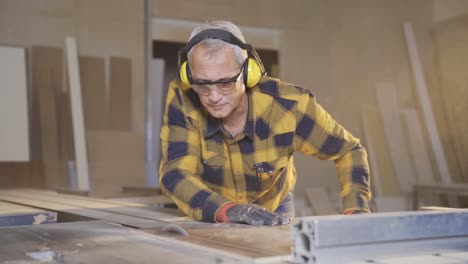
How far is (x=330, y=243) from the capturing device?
152 centimetres

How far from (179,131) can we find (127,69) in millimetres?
4188

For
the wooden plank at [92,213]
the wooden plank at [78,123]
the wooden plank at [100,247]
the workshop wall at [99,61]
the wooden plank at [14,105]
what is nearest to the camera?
the wooden plank at [100,247]

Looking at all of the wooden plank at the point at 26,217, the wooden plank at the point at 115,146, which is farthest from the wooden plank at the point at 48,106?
the wooden plank at the point at 26,217

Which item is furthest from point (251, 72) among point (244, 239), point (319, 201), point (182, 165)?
point (319, 201)

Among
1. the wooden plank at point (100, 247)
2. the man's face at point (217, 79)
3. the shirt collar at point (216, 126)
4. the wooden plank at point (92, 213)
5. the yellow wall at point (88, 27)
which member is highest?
the yellow wall at point (88, 27)

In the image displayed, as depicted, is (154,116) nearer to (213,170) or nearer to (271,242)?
(213,170)

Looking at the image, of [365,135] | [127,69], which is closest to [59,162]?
[127,69]

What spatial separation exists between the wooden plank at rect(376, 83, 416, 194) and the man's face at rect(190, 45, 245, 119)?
549 cm

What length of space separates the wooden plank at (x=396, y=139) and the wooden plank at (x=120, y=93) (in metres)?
3.10

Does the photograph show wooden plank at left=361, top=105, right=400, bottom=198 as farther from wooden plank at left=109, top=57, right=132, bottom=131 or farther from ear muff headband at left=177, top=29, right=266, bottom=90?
ear muff headband at left=177, top=29, right=266, bottom=90

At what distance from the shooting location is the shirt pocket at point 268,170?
2834 mm

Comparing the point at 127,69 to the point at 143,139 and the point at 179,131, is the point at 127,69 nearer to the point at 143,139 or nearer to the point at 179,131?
the point at 143,139

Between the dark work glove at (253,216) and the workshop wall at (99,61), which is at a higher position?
the workshop wall at (99,61)

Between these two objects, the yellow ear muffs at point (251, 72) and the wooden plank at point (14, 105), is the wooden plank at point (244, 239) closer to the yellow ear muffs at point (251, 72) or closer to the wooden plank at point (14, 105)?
the yellow ear muffs at point (251, 72)
